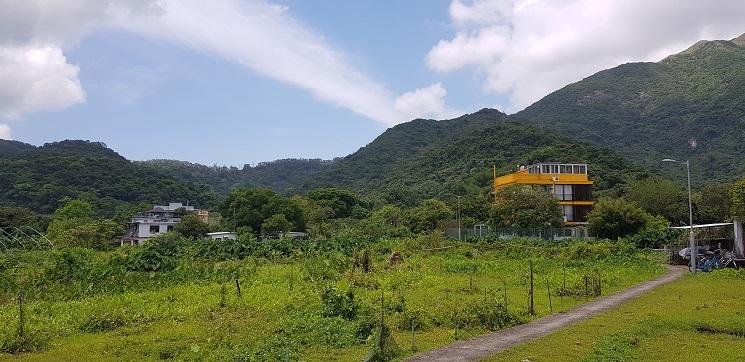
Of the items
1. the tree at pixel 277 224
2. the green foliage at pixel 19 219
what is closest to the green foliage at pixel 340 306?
the tree at pixel 277 224

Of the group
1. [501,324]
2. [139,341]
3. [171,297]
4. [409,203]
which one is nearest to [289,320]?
[139,341]

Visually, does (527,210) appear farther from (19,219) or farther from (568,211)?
(19,219)

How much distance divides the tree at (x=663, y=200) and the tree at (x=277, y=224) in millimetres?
43161

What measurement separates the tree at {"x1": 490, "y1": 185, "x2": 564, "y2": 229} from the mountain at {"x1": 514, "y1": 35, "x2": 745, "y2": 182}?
49928 mm

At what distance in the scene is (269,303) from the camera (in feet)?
66.5

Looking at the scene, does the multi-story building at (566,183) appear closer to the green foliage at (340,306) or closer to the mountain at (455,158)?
the mountain at (455,158)

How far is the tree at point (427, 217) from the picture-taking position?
6788 centimetres

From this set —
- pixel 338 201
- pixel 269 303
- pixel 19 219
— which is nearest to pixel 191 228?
pixel 19 219

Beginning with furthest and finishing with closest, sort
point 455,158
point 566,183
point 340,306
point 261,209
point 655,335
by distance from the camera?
point 455,158 → point 261,209 → point 566,183 → point 340,306 → point 655,335

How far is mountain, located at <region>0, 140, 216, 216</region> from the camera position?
101375mm

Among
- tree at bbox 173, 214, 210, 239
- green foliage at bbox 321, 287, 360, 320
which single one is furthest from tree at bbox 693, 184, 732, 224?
green foliage at bbox 321, 287, 360, 320

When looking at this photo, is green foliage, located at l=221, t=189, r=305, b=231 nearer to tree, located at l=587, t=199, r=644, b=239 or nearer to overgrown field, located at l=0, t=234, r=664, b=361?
overgrown field, located at l=0, t=234, r=664, b=361

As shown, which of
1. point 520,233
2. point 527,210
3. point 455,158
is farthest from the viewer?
point 455,158

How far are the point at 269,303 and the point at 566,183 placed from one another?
194 ft
